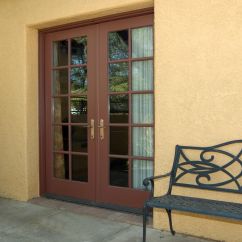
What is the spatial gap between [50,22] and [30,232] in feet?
8.60

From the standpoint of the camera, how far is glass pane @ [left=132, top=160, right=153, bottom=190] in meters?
4.36

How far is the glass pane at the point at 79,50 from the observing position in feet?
15.7

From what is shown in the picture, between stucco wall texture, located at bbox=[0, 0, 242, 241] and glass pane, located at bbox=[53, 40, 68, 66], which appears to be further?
glass pane, located at bbox=[53, 40, 68, 66]

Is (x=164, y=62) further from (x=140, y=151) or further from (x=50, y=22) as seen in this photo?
(x=50, y=22)

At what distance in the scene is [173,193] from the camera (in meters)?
3.79

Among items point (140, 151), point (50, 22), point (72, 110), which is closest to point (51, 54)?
point (50, 22)

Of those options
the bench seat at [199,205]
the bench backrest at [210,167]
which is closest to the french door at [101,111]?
the bench backrest at [210,167]

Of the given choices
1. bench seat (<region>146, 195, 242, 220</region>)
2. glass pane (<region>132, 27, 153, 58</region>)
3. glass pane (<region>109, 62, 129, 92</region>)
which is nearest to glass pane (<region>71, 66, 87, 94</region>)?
glass pane (<region>109, 62, 129, 92</region>)

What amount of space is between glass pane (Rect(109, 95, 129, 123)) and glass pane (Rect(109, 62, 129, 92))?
3.9 inches

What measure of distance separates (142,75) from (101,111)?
71 centimetres

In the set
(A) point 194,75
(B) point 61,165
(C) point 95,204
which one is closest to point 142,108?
(A) point 194,75

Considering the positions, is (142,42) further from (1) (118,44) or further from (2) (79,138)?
(2) (79,138)

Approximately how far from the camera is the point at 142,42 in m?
4.35

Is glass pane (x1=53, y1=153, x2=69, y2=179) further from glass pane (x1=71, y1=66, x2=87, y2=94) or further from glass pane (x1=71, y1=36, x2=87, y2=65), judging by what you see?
glass pane (x1=71, y1=36, x2=87, y2=65)
